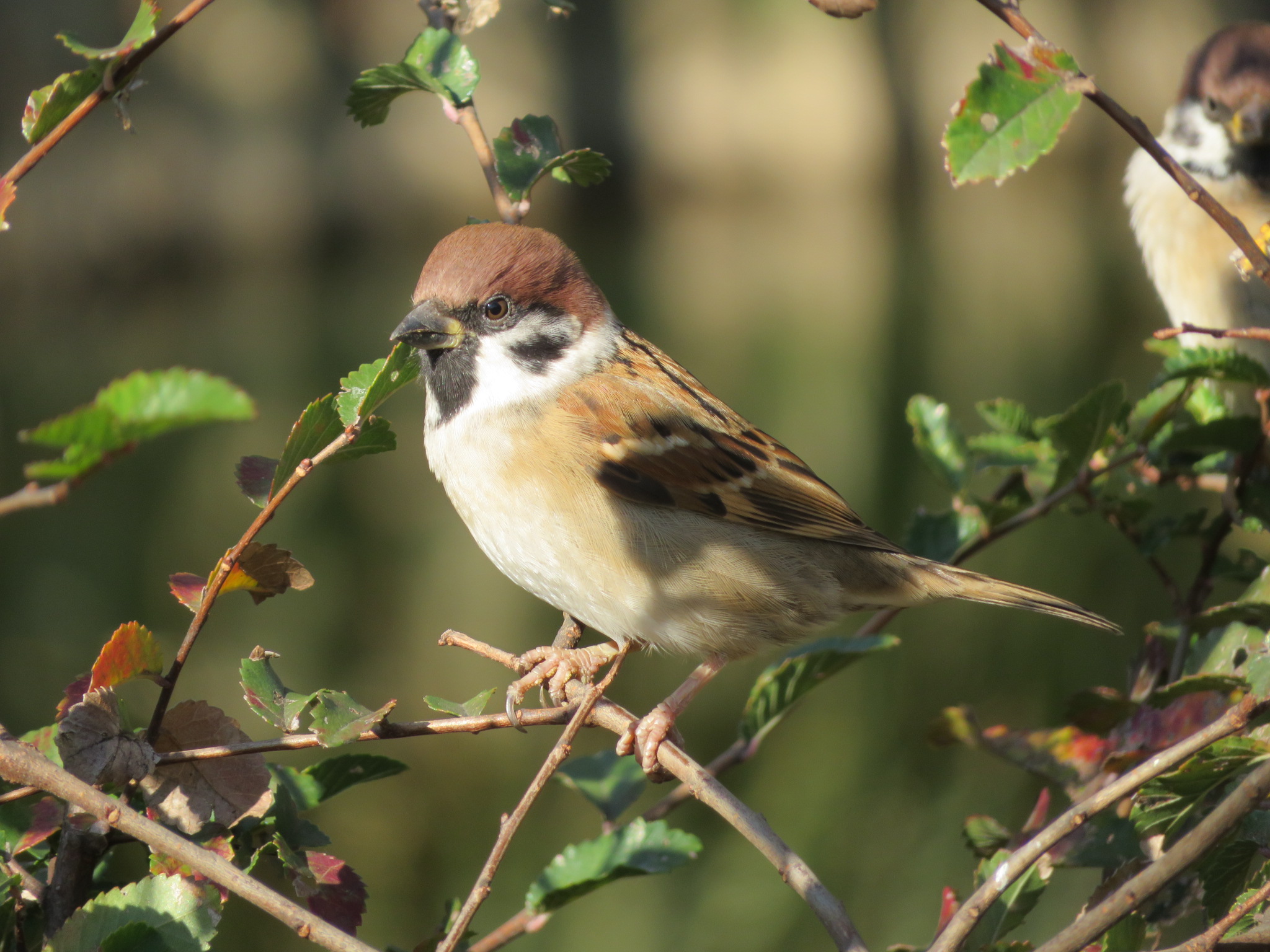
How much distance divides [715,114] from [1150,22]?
4626 mm

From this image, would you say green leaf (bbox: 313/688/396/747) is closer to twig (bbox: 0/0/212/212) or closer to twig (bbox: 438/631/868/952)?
twig (bbox: 438/631/868/952)

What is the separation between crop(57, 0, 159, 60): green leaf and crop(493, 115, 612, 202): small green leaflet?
528 mm

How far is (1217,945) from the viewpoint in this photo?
31.0 inches

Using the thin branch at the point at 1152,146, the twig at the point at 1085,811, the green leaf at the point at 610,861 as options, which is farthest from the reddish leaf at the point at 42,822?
the thin branch at the point at 1152,146

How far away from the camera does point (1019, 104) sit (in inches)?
36.9

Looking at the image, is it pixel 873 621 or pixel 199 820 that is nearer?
pixel 199 820

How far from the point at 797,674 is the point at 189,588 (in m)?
0.68

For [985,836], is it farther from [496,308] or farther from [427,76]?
[427,76]

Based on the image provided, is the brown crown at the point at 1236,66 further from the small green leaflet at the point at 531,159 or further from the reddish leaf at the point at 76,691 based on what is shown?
the reddish leaf at the point at 76,691

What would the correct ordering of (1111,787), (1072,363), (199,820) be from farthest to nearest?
1. (1072,363)
2. (199,820)
3. (1111,787)

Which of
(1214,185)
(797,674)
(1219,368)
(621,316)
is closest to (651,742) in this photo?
(797,674)

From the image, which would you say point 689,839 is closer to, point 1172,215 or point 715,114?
point 1172,215

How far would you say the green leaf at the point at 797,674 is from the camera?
1.34 metres

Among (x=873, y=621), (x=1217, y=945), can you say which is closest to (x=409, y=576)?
(x=873, y=621)
